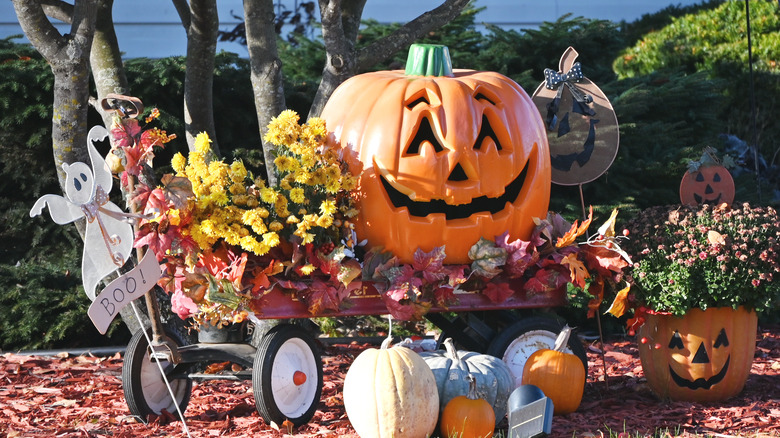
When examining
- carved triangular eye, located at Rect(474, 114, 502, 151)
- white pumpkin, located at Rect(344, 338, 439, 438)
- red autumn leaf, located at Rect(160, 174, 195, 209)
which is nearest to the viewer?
white pumpkin, located at Rect(344, 338, 439, 438)

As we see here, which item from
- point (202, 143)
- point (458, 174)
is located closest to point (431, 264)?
point (458, 174)

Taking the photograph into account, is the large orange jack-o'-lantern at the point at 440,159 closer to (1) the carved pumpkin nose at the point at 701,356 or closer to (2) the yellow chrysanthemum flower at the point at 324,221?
(2) the yellow chrysanthemum flower at the point at 324,221

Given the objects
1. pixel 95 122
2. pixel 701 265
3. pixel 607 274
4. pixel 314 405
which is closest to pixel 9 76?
pixel 95 122

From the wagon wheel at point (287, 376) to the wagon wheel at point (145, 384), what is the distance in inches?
16.9

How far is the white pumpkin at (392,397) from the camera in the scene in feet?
11.3

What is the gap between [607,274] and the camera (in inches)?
166

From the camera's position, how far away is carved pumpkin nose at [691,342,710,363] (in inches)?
163

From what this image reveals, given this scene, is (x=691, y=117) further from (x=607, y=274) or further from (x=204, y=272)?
(x=204, y=272)

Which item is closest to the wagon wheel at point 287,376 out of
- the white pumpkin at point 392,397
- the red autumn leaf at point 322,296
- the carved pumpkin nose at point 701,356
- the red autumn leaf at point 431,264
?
the red autumn leaf at point 322,296

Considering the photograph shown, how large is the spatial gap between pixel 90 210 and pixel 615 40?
5.38 metres

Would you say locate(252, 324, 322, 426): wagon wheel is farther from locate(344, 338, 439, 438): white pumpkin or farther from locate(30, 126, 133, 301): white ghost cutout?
locate(30, 126, 133, 301): white ghost cutout

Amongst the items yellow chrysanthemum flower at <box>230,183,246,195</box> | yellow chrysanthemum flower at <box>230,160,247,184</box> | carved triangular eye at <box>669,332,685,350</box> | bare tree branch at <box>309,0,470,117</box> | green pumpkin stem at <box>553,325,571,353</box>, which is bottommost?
carved triangular eye at <box>669,332,685,350</box>

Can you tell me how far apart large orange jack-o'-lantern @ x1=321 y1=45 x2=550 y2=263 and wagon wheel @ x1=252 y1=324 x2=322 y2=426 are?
0.55 meters

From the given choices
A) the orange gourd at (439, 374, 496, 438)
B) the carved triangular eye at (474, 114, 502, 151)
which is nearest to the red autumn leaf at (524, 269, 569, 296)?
the carved triangular eye at (474, 114, 502, 151)
